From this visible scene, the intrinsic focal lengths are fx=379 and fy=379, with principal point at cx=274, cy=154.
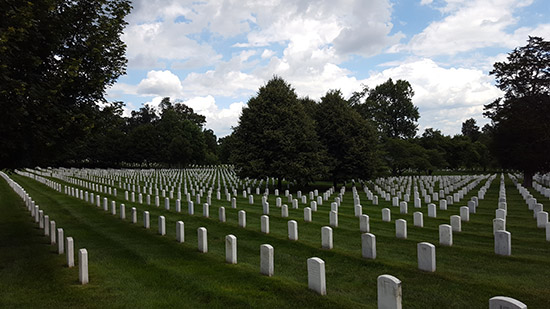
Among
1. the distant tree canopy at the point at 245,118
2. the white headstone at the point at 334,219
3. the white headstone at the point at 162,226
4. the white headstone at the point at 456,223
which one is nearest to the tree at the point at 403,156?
the distant tree canopy at the point at 245,118

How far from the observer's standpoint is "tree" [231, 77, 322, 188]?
28016 millimetres

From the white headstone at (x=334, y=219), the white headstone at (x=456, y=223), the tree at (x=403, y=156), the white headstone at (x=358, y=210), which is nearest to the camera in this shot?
the white headstone at (x=456, y=223)

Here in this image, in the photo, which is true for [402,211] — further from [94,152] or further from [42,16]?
[94,152]

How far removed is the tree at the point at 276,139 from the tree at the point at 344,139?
1.80m

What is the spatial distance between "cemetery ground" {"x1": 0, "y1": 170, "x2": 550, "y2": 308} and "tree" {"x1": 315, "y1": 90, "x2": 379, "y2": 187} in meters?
15.7

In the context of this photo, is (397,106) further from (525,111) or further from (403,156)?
(525,111)

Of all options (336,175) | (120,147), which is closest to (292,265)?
(336,175)

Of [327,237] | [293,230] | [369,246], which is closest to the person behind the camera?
[369,246]

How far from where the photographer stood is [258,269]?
27.2ft

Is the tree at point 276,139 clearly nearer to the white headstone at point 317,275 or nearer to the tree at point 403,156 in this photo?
the tree at point 403,156

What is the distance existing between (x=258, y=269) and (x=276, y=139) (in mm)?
20186

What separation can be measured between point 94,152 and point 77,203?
2578 inches

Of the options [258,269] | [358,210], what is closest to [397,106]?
[358,210]

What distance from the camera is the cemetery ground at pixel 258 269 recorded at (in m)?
6.46
